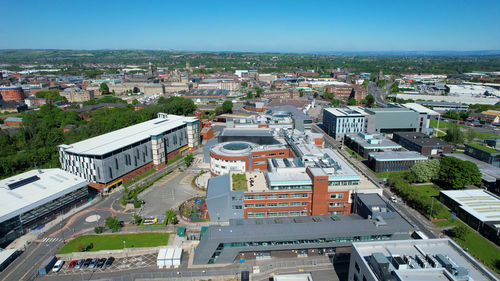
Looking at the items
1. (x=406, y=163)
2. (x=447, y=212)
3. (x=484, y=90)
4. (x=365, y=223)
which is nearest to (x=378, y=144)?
(x=406, y=163)

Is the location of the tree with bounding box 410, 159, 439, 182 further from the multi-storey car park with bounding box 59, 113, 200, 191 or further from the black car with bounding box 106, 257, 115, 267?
the black car with bounding box 106, 257, 115, 267

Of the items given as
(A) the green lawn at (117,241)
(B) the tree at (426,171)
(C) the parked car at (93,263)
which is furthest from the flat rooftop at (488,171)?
(C) the parked car at (93,263)

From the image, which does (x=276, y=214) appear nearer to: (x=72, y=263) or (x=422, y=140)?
(x=72, y=263)

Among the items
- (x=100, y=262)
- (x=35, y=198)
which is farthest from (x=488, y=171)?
(x=35, y=198)

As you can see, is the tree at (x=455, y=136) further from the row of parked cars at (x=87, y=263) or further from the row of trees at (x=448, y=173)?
the row of parked cars at (x=87, y=263)

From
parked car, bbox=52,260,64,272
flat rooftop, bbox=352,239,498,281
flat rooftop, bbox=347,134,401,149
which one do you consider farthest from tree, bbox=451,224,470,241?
parked car, bbox=52,260,64,272

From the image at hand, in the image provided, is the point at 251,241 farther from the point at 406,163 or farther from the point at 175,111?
the point at 175,111
